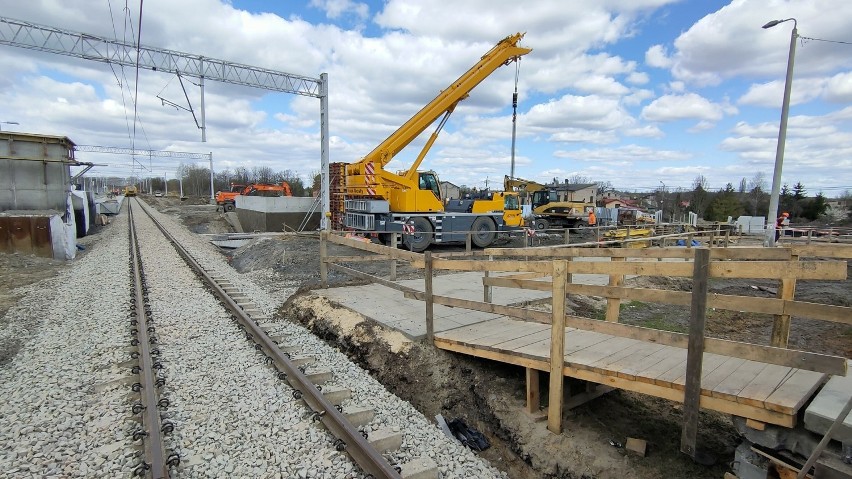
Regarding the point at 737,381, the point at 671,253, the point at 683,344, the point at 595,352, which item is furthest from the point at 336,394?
the point at 671,253

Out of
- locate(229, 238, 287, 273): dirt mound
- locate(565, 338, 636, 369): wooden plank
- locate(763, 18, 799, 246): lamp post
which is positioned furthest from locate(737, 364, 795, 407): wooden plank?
locate(229, 238, 287, 273): dirt mound

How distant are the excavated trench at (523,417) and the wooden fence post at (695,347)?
0.70 meters

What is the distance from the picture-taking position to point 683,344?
335cm

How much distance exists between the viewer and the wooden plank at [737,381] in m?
3.12

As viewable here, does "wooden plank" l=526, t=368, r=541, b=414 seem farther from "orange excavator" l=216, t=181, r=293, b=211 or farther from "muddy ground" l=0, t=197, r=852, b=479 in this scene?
"orange excavator" l=216, t=181, r=293, b=211

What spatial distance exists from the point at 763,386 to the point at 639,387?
81 cm

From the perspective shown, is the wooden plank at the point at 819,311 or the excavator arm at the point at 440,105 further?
the excavator arm at the point at 440,105

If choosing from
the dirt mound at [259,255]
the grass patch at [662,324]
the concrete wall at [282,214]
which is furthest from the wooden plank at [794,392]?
the concrete wall at [282,214]

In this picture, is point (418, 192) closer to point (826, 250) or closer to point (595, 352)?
point (595, 352)

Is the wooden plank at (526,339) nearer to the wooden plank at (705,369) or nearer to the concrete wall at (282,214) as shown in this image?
the wooden plank at (705,369)

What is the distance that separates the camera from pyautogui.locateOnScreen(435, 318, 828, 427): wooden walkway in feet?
9.83

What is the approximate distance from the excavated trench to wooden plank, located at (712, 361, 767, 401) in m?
0.83

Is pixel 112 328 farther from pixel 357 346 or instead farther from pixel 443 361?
pixel 443 361

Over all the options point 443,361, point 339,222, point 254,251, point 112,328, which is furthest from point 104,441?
point 339,222
